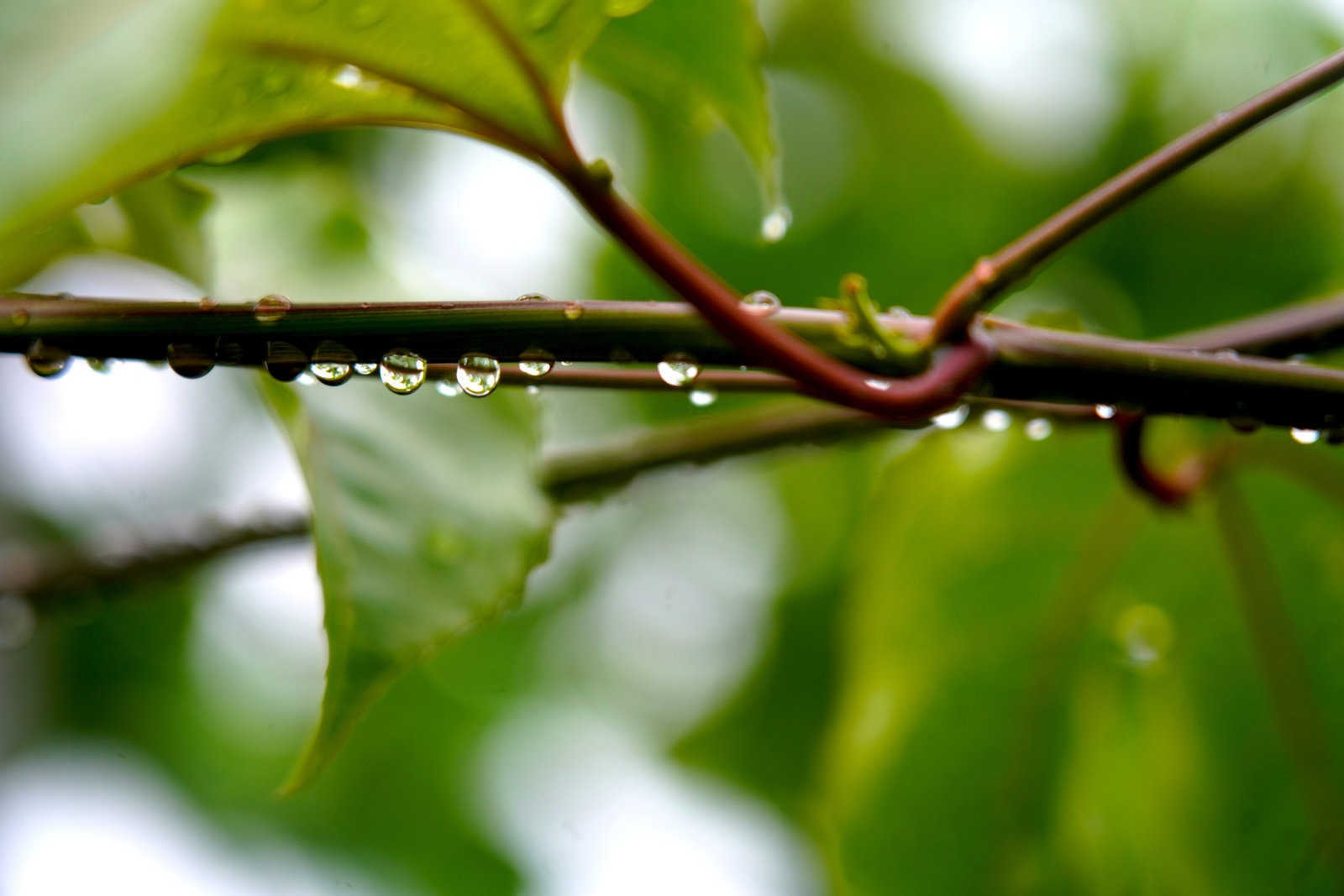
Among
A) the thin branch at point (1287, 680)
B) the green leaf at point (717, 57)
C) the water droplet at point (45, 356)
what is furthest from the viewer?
the thin branch at point (1287, 680)

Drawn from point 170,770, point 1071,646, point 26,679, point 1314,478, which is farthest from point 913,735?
point 26,679

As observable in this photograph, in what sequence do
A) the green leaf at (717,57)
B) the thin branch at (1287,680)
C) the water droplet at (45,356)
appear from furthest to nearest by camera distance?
1. the thin branch at (1287,680)
2. the green leaf at (717,57)
3. the water droplet at (45,356)

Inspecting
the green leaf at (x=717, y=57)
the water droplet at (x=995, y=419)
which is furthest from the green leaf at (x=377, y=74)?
the water droplet at (x=995, y=419)

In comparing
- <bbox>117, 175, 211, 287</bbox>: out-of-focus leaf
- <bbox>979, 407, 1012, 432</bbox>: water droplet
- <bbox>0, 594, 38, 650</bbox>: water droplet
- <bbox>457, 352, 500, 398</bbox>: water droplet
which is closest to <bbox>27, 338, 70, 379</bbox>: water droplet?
<bbox>457, 352, 500, 398</bbox>: water droplet

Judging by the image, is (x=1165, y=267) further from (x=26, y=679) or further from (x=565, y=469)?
(x=26, y=679)

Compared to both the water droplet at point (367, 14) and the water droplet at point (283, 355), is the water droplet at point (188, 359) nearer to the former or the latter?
the water droplet at point (283, 355)
